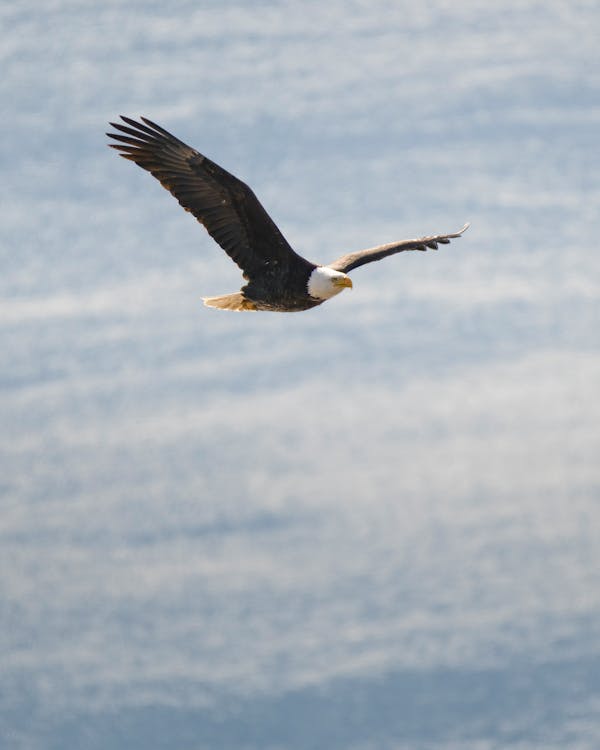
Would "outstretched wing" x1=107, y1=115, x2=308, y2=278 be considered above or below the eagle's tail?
above

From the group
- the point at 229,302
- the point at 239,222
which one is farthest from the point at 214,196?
the point at 229,302

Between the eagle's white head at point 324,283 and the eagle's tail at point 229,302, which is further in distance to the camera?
the eagle's tail at point 229,302

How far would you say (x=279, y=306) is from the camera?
70.4 feet

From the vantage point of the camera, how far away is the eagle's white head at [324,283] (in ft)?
68.9

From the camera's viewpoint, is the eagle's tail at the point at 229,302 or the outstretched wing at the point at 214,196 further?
the eagle's tail at the point at 229,302

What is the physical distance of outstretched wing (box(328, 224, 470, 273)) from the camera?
22562mm

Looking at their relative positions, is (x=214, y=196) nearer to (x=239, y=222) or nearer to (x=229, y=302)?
(x=239, y=222)

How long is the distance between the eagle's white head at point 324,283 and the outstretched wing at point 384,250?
3.70 ft

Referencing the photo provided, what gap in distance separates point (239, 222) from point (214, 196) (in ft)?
1.59

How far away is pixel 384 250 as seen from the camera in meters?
23.0

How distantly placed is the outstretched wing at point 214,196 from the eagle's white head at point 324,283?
389 mm

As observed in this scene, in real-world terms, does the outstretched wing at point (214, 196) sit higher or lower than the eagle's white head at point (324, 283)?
higher

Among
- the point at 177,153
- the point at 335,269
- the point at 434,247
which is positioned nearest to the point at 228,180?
the point at 177,153

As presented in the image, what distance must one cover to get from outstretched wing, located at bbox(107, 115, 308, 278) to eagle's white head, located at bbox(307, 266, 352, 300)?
15.3 inches
